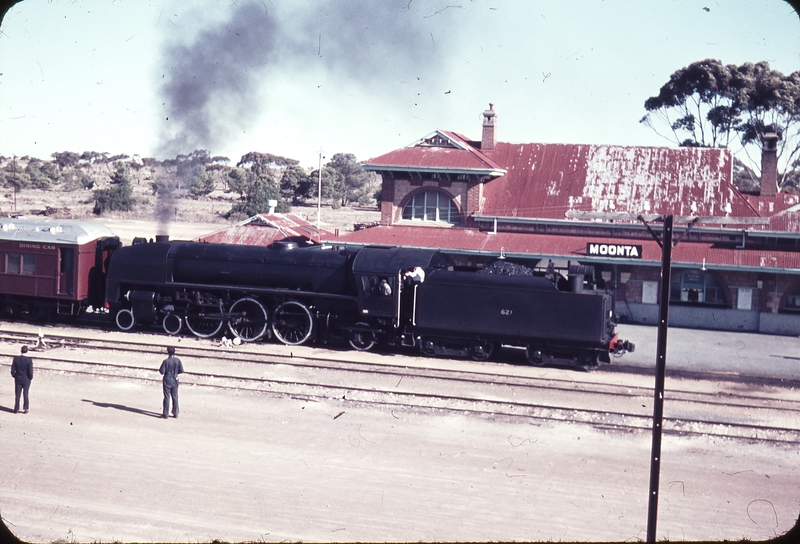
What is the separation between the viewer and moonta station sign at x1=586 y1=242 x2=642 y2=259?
29000mm

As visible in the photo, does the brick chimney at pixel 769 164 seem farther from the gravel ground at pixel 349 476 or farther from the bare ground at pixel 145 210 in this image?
the bare ground at pixel 145 210

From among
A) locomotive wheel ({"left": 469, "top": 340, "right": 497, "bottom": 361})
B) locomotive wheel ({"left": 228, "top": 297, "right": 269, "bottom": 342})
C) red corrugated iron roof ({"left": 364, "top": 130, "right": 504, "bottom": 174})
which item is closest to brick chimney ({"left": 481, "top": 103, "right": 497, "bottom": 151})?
red corrugated iron roof ({"left": 364, "top": 130, "right": 504, "bottom": 174})

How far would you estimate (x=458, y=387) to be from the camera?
57.8 ft

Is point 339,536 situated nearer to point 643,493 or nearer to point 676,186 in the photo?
point 643,493

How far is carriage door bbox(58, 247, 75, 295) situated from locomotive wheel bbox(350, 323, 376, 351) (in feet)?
30.2

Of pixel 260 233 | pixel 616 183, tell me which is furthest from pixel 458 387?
pixel 260 233

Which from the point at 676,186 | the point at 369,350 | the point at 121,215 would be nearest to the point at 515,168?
the point at 676,186

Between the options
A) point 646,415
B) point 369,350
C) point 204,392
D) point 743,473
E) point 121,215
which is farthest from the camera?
point 121,215

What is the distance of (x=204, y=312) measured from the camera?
2262cm

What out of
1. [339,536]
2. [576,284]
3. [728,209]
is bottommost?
[339,536]

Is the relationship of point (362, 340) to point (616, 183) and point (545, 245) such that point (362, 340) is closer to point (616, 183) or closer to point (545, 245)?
point (545, 245)

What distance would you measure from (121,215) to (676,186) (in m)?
59.9

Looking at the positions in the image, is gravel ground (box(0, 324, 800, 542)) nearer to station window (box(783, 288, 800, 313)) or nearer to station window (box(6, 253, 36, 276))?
station window (box(6, 253, 36, 276))

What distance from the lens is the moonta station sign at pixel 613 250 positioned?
95.1 ft
